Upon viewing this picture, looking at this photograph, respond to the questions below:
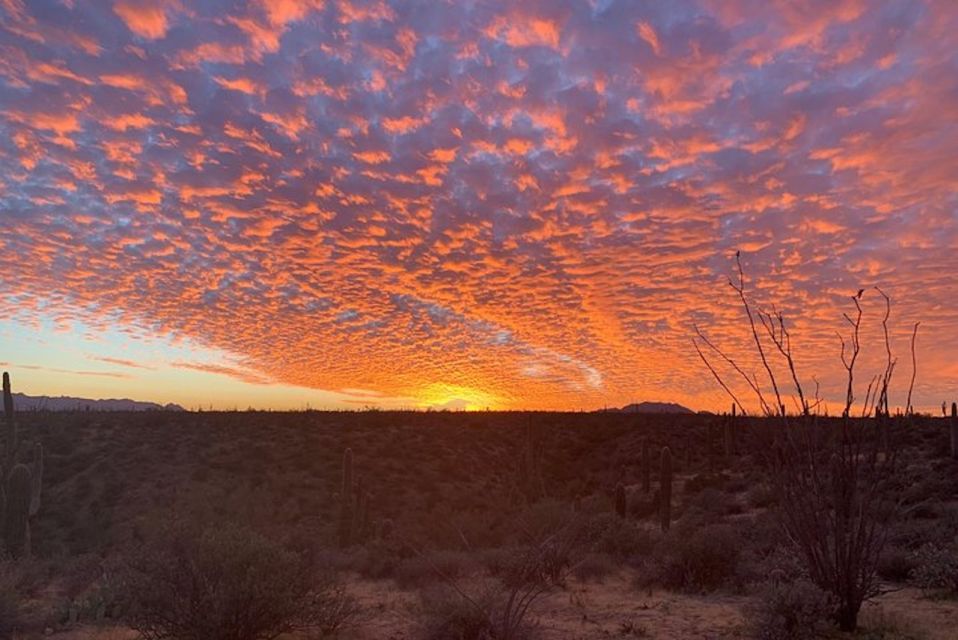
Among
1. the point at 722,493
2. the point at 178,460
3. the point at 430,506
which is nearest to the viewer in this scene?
the point at 722,493

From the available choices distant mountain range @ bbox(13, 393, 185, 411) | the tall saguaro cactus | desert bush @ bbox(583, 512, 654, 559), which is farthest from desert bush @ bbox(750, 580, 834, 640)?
distant mountain range @ bbox(13, 393, 185, 411)

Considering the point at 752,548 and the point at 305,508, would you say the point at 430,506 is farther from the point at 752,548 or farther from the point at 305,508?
the point at 752,548

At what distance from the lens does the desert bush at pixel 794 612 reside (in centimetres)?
809

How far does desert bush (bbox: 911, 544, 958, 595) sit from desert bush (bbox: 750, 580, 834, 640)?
3.69m

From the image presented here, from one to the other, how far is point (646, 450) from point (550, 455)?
10056 mm

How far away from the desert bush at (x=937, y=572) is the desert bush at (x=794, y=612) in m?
3.69

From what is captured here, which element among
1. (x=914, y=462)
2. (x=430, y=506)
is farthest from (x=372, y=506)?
(x=914, y=462)

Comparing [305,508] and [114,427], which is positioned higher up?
[114,427]

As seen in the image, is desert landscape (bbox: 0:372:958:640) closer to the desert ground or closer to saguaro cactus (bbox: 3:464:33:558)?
the desert ground

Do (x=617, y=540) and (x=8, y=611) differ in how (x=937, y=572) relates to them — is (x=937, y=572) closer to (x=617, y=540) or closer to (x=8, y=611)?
(x=617, y=540)

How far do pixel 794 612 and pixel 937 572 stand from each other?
4.25 meters

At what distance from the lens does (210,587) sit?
26.3 ft

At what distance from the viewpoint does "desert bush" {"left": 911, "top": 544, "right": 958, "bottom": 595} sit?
10.7 metres

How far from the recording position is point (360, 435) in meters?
41.5
